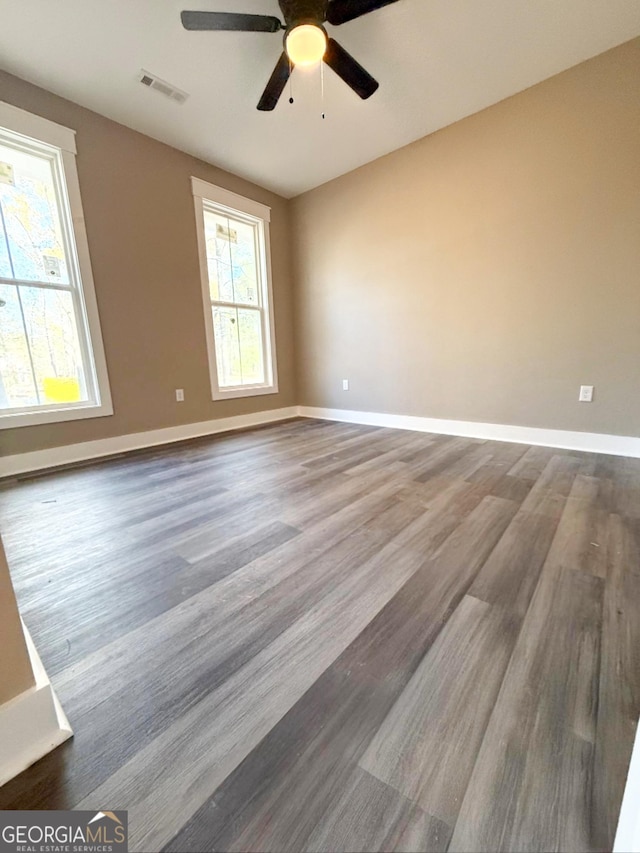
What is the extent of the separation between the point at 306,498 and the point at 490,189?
295 centimetres

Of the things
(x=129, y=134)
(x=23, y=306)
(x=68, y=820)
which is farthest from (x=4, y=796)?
(x=129, y=134)

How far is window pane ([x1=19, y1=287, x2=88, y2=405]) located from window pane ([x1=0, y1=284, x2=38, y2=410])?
1.7 inches

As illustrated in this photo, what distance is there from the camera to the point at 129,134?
8.82ft

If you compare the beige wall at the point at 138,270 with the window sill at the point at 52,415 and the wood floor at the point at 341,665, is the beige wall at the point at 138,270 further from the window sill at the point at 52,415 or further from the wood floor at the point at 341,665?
the wood floor at the point at 341,665

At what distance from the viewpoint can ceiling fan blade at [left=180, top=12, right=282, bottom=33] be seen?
5.40 ft

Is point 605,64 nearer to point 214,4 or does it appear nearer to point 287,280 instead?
point 214,4

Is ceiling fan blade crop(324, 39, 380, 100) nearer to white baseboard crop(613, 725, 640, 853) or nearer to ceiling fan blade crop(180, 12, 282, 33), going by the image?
ceiling fan blade crop(180, 12, 282, 33)

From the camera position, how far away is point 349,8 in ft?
5.47

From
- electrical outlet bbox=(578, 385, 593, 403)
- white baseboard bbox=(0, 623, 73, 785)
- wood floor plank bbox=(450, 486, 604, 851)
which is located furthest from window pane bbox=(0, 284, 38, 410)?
electrical outlet bbox=(578, 385, 593, 403)

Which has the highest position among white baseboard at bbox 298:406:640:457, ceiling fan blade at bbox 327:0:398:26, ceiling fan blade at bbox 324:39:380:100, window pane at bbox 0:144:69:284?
ceiling fan blade at bbox 327:0:398:26

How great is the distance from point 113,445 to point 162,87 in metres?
2.68

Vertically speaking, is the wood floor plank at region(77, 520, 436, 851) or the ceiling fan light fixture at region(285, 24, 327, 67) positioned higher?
the ceiling fan light fixture at region(285, 24, 327, 67)

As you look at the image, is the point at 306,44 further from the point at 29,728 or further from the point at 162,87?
the point at 29,728

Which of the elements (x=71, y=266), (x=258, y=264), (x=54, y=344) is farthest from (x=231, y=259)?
(x=54, y=344)
